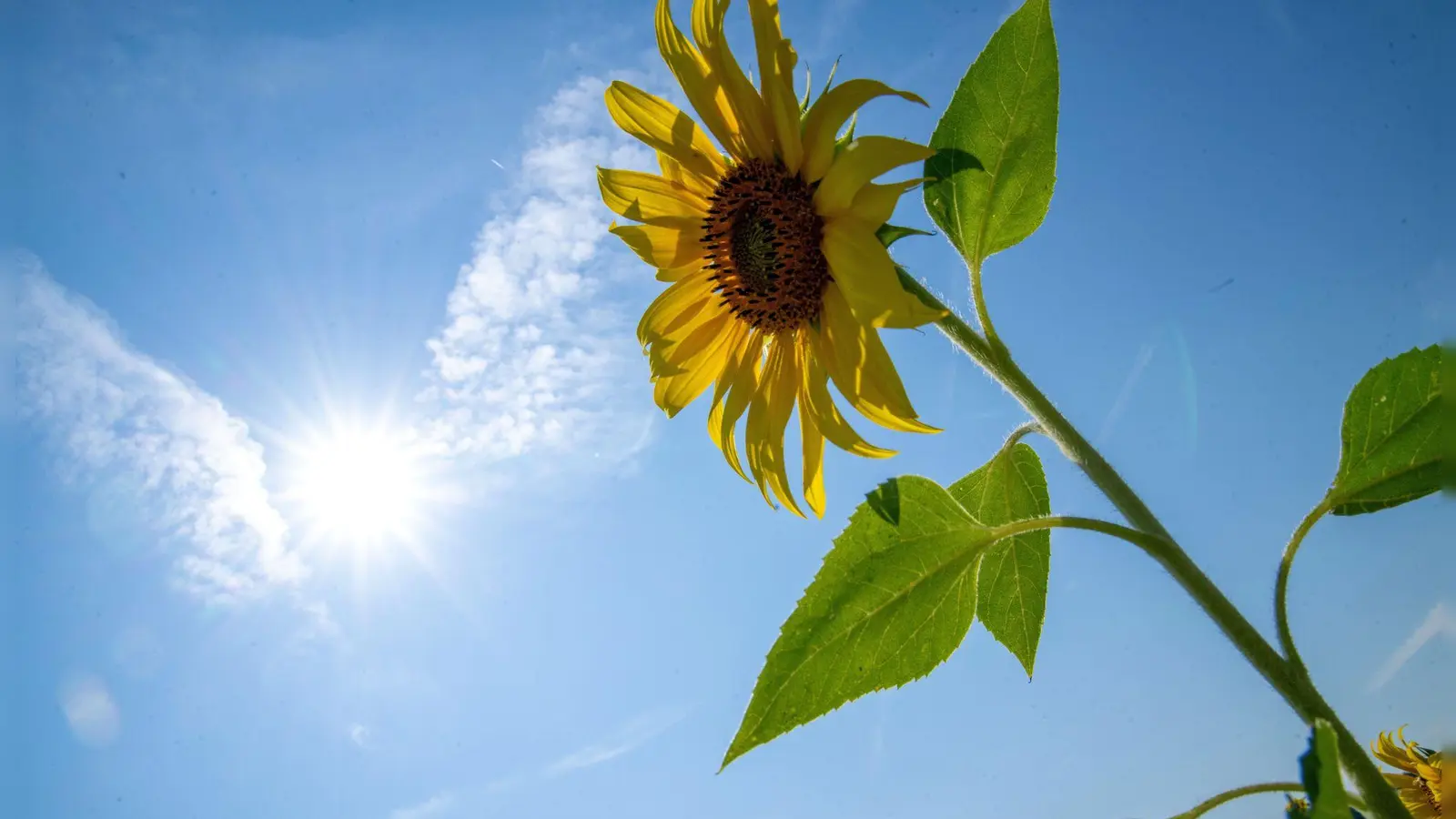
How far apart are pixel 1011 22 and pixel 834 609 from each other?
1.15 m

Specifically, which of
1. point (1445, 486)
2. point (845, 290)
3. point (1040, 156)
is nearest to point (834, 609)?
point (845, 290)

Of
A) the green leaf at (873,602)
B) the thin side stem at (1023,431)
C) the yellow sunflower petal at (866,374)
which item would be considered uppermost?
the yellow sunflower petal at (866,374)

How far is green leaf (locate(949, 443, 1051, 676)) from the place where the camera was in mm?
1913

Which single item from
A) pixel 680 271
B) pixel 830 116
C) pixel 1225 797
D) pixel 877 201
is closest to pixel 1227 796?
pixel 1225 797

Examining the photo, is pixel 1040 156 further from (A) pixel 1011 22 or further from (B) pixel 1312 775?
(B) pixel 1312 775

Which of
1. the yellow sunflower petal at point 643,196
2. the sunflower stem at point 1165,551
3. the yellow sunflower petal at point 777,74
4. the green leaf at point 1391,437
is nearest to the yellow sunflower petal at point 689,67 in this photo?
the yellow sunflower petal at point 777,74

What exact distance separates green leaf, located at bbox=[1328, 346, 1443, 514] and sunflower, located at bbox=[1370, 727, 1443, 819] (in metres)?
1.52

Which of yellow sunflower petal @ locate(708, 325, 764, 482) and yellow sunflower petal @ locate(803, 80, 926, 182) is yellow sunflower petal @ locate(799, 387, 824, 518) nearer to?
yellow sunflower petal @ locate(708, 325, 764, 482)

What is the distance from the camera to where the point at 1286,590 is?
4.98 feet

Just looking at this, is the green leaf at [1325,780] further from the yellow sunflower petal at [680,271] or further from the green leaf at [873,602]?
the yellow sunflower petal at [680,271]

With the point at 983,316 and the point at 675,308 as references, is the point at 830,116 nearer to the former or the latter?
the point at 983,316

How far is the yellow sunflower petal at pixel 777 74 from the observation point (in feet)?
6.07

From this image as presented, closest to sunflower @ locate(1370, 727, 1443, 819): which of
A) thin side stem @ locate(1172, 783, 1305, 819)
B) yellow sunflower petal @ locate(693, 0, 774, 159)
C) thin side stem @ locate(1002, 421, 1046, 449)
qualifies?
thin side stem @ locate(1172, 783, 1305, 819)

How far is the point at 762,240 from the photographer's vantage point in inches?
87.2
